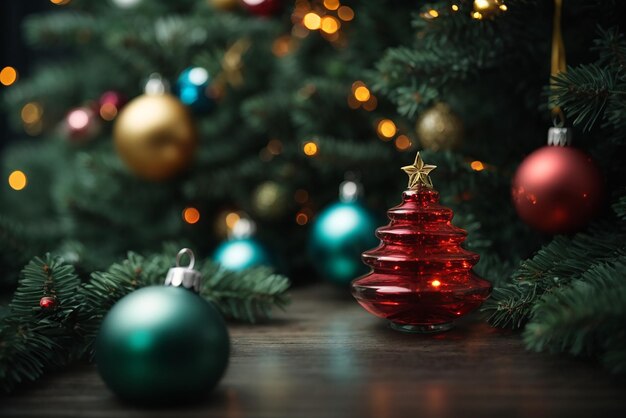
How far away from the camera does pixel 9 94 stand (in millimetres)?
1467

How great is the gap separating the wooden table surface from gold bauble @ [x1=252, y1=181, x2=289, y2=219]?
1.41 feet

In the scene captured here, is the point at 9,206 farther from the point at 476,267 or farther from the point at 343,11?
the point at 476,267

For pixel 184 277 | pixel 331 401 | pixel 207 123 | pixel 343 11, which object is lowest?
pixel 331 401

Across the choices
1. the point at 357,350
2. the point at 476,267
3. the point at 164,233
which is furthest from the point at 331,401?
the point at 164,233

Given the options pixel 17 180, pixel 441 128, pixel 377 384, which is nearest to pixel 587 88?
pixel 441 128

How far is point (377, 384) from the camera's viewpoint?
632 mm

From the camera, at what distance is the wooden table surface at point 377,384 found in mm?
573

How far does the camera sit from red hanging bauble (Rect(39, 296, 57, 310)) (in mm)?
715

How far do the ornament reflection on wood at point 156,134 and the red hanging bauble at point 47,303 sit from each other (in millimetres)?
475

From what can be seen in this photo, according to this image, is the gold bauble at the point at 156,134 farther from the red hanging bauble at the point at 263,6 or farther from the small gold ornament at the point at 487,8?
the small gold ornament at the point at 487,8

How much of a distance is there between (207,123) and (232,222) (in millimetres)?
210

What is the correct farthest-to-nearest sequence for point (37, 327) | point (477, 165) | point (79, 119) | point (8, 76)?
1. point (8, 76)
2. point (79, 119)
3. point (477, 165)
4. point (37, 327)

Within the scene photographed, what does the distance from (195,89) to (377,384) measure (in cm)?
70

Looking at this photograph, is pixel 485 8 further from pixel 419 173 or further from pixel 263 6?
pixel 263 6
